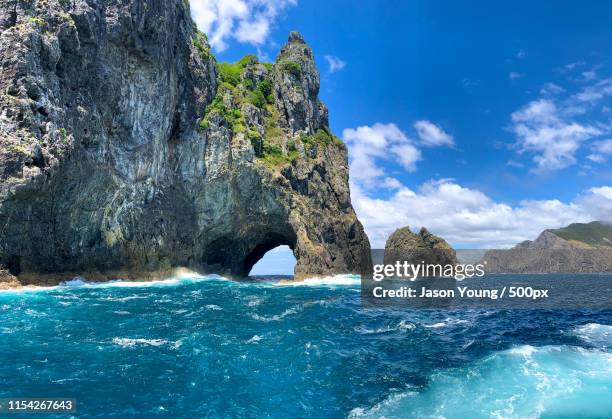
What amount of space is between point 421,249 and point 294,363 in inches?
3065

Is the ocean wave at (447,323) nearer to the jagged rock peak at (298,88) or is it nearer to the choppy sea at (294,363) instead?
the choppy sea at (294,363)

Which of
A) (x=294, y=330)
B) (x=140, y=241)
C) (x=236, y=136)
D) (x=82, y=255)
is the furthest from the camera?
(x=236, y=136)

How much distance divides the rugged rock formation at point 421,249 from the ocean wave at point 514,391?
72.8 m

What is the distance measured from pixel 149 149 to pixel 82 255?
14.1 metres

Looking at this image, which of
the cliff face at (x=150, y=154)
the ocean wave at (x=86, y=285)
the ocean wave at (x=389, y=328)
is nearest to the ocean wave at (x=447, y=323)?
the ocean wave at (x=389, y=328)

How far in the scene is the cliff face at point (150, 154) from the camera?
35500 mm

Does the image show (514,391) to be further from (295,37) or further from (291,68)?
(295,37)

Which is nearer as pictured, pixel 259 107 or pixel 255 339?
pixel 255 339

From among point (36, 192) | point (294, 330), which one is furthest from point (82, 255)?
point (294, 330)

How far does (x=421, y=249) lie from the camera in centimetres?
8869

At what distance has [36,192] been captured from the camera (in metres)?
34.3

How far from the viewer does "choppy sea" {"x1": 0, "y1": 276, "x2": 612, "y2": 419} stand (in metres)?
11.5

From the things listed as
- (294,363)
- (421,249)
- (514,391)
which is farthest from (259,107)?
(514,391)

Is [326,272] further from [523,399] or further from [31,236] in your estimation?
[523,399]
